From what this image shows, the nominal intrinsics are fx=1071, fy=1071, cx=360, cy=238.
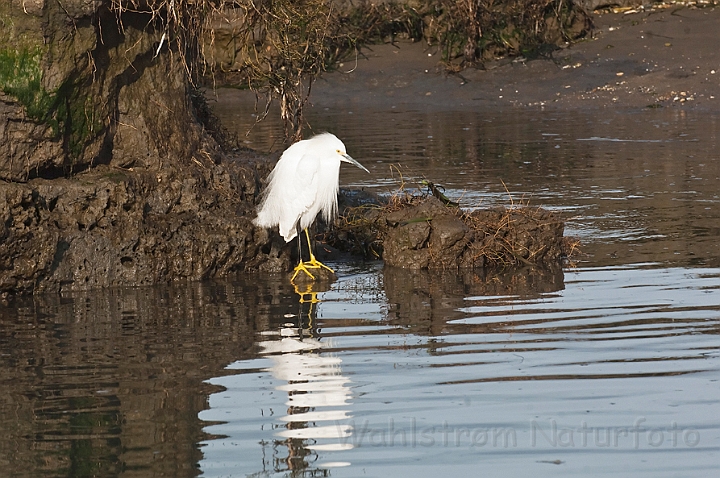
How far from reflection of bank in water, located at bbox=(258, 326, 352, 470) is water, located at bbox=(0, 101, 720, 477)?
0.5 inches

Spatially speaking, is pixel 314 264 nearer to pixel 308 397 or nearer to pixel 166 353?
pixel 166 353

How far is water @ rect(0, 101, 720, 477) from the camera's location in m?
4.61

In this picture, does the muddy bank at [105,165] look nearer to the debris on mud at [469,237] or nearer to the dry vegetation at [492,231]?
the dry vegetation at [492,231]

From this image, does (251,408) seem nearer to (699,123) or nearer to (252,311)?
(252,311)

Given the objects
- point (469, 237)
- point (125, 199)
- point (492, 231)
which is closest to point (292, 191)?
point (125, 199)

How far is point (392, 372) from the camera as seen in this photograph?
5.79m

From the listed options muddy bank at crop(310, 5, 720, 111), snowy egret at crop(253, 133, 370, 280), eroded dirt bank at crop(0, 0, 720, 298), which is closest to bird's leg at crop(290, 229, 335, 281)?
snowy egret at crop(253, 133, 370, 280)

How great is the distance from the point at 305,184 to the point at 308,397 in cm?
346

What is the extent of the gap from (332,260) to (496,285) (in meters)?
2.09

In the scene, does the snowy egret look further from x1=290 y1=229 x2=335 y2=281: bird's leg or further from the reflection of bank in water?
the reflection of bank in water

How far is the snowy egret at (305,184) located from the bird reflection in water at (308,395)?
162cm

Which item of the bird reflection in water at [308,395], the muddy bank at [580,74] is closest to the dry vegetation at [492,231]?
the bird reflection in water at [308,395]

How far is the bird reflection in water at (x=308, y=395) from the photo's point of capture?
4746mm

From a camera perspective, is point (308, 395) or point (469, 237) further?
point (469, 237)
